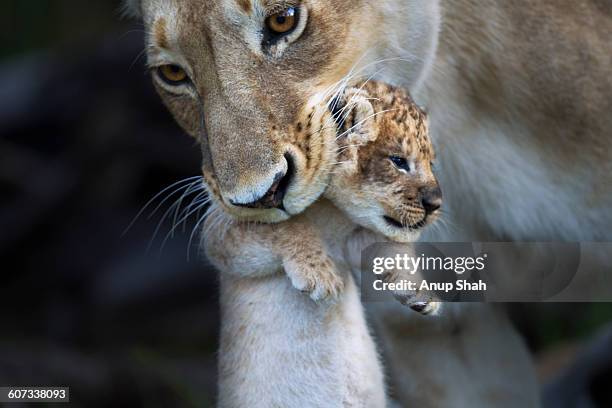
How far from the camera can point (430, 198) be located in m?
3.16

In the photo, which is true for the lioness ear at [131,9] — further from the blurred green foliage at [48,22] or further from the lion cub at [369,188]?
the blurred green foliage at [48,22]

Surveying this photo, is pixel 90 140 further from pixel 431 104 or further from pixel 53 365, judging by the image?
pixel 431 104

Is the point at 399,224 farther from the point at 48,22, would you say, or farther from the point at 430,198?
the point at 48,22

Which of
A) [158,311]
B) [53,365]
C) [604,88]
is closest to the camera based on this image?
[604,88]

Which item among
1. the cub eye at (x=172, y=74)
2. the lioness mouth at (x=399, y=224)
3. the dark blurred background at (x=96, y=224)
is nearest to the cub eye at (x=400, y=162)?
the lioness mouth at (x=399, y=224)

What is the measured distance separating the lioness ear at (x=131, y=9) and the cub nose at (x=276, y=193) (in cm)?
130

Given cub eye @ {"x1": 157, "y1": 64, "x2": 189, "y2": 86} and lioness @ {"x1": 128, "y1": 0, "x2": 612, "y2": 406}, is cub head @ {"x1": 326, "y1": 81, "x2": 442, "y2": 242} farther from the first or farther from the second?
cub eye @ {"x1": 157, "y1": 64, "x2": 189, "y2": 86}

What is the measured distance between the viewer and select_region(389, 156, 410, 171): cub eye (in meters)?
3.14

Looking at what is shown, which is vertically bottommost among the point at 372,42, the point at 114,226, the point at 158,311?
the point at 158,311

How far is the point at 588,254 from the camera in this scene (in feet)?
14.0

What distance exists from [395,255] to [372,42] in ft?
2.32

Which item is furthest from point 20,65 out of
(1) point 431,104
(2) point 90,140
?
(1) point 431,104

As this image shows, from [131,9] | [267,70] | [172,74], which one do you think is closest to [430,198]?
[267,70]

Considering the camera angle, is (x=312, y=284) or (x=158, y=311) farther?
(x=158, y=311)
